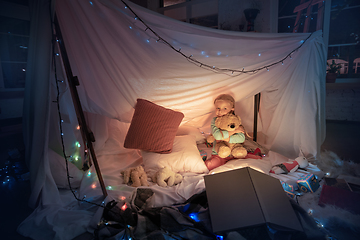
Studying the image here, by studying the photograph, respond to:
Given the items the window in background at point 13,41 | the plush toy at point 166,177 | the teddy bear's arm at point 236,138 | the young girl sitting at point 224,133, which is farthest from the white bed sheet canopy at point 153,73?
the window in background at point 13,41

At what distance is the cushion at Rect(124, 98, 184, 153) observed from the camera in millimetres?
2150

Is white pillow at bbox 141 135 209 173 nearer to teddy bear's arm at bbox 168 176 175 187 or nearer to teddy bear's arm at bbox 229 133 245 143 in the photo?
teddy bear's arm at bbox 168 176 175 187

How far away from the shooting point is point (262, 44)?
204 centimetres

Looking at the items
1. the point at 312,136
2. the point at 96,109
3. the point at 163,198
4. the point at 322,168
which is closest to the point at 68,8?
the point at 96,109

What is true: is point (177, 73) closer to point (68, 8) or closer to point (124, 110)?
point (124, 110)

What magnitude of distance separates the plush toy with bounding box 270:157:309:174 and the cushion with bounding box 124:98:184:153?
3.25 feet

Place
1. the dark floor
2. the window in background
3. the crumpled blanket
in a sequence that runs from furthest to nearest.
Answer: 1. the window in background
2. the dark floor
3. the crumpled blanket

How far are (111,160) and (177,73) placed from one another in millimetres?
1064

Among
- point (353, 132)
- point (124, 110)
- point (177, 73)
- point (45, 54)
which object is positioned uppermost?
point (45, 54)

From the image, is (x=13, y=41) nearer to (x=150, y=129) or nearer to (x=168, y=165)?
(x=150, y=129)

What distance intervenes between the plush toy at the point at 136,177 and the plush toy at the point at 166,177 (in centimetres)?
9

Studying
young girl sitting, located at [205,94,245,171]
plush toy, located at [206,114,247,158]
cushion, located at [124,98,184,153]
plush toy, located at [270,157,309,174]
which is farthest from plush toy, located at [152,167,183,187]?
plush toy, located at [270,157,309,174]

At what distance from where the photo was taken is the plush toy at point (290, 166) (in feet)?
6.72

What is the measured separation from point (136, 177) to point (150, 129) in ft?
1.63
